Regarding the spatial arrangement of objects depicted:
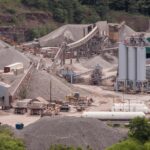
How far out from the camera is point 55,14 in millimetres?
89750

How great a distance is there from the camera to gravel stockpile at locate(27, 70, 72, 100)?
51.6m

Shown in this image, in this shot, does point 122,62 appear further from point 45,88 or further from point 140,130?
point 140,130

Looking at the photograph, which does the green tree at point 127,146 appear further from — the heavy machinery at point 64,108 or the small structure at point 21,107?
the small structure at point 21,107

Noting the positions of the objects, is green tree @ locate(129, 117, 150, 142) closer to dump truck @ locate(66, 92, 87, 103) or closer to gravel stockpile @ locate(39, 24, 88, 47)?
dump truck @ locate(66, 92, 87, 103)

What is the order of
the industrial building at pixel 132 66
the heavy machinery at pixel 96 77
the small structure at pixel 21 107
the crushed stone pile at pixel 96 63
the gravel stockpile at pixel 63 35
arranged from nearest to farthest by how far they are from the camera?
the small structure at pixel 21 107, the industrial building at pixel 132 66, the heavy machinery at pixel 96 77, the crushed stone pile at pixel 96 63, the gravel stockpile at pixel 63 35

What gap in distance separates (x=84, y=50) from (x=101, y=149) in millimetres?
41032

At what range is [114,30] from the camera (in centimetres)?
8106

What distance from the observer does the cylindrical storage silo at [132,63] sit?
57.3 m

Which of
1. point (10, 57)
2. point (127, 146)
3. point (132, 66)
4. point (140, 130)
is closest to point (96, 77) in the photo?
point (132, 66)

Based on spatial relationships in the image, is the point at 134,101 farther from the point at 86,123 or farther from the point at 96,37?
the point at 96,37

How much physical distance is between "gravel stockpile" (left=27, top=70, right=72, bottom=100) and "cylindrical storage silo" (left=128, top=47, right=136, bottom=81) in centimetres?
571

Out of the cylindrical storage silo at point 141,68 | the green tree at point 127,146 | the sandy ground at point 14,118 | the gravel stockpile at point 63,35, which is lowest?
the sandy ground at point 14,118

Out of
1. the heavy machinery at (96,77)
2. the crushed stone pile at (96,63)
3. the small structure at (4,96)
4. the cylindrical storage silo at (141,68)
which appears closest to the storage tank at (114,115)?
the small structure at (4,96)

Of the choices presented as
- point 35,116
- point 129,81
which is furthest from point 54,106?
point 129,81
